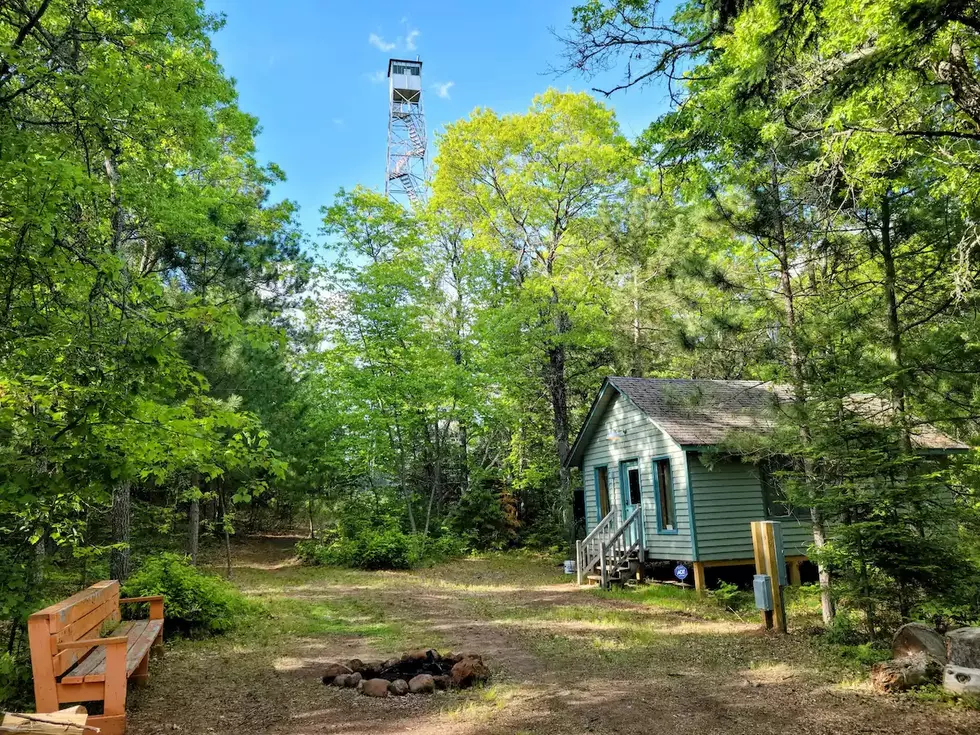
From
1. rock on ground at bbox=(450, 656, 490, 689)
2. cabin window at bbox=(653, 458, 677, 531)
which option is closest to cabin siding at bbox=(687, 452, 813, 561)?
cabin window at bbox=(653, 458, 677, 531)

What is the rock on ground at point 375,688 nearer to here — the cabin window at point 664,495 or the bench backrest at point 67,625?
the bench backrest at point 67,625

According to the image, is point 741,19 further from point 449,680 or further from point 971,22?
point 449,680

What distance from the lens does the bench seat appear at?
15.3ft

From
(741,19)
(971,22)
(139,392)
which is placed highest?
(741,19)

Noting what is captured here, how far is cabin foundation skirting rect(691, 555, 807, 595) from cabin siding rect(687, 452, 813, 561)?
0.08m

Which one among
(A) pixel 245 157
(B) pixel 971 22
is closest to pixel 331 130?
(A) pixel 245 157

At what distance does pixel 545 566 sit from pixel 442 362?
6.95 m

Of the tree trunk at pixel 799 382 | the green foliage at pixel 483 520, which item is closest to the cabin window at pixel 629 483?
the tree trunk at pixel 799 382

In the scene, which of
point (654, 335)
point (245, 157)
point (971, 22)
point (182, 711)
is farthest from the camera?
point (654, 335)

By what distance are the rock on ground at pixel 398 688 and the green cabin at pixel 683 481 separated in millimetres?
6977

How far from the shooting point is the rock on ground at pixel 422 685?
570 centimetres

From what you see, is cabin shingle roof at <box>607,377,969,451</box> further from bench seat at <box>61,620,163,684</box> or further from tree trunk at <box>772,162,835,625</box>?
bench seat at <box>61,620,163,684</box>

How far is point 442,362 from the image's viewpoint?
64.6ft

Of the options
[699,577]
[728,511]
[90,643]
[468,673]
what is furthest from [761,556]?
[90,643]
